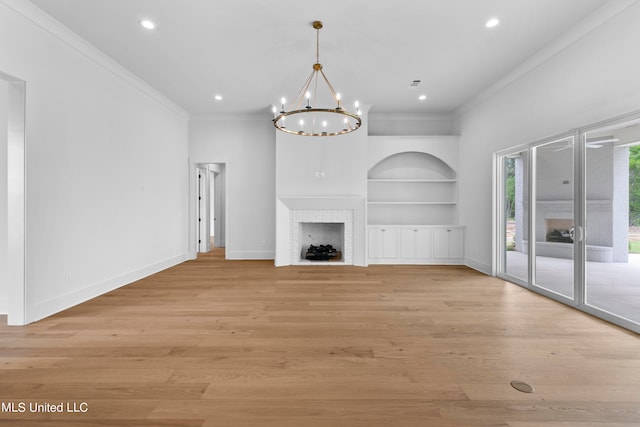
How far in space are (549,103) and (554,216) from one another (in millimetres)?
1457

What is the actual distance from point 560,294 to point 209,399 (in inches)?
163

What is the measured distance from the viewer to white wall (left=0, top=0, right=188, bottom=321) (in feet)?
9.84

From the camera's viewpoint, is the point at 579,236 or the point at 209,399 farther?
the point at 579,236

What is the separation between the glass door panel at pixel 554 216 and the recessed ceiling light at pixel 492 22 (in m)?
1.61

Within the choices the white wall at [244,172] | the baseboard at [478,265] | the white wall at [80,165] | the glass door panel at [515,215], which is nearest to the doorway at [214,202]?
the white wall at [244,172]

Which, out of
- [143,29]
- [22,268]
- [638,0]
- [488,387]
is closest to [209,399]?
[488,387]

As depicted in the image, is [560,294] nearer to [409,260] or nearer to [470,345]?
[470,345]

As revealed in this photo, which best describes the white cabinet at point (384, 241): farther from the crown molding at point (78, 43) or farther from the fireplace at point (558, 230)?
the crown molding at point (78, 43)

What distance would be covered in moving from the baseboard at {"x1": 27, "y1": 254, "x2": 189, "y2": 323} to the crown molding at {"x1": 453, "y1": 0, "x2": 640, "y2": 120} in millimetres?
6497

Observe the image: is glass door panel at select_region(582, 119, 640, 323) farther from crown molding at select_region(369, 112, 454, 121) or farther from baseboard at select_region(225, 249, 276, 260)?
baseboard at select_region(225, 249, 276, 260)

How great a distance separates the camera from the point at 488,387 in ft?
6.17

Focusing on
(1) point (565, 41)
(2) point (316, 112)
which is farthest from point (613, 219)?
(2) point (316, 112)

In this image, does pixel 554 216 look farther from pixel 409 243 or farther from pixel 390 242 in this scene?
pixel 390 242

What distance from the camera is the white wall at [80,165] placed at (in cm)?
300
